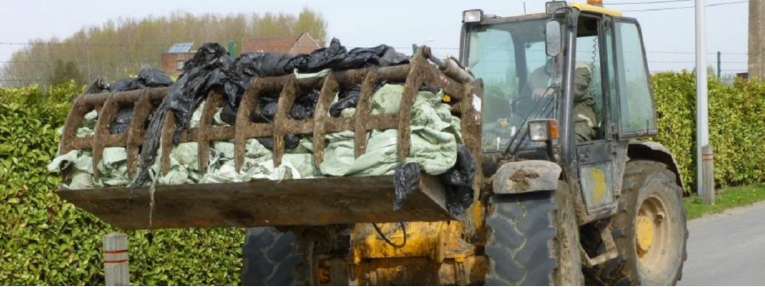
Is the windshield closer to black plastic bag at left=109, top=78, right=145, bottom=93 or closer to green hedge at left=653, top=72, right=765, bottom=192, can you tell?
black plastic bag at left=109, top=78, right=145, bottom=93

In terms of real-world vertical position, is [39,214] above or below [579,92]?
below

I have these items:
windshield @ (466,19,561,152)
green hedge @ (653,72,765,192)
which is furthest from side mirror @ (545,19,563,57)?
green hedge @ (653,72,765,192)

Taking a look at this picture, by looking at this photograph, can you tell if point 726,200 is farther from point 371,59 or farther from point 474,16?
point 371,59

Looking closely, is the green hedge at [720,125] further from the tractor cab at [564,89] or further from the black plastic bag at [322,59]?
the black plastic bag at [322,59]

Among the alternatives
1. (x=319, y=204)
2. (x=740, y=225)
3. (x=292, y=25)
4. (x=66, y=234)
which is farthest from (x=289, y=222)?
(x=292, y=25)

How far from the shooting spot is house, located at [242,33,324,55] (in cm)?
2122

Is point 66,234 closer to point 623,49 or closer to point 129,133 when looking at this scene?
point 129,133

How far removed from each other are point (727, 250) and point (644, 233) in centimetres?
413

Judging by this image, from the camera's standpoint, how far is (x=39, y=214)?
916 centimetres

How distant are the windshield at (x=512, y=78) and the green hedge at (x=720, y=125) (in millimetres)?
10354

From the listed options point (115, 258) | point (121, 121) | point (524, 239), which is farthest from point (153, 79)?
point (524, 239)

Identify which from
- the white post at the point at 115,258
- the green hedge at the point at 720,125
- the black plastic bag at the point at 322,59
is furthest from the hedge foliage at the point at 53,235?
the green hedge at the point at 720,125

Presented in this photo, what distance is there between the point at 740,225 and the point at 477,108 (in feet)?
34.6

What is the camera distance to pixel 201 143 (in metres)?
6.59
